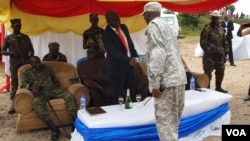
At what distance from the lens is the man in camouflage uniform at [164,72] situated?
321 cm

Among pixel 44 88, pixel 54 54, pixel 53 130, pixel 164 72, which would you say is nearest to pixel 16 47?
pixel 54 54

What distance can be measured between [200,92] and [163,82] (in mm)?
2217

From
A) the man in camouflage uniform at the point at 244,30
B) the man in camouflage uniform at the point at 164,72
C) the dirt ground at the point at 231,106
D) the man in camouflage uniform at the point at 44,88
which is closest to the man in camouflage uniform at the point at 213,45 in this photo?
the dirt ground at the point at 231,106

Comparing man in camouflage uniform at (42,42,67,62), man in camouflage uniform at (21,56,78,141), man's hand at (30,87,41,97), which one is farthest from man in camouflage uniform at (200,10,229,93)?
man's hand at (30,87,41,97)

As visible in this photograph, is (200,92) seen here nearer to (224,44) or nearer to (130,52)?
(130,52)

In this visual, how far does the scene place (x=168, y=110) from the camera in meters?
3.40

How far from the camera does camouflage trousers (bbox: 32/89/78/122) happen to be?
489 cm

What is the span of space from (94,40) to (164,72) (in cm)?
362

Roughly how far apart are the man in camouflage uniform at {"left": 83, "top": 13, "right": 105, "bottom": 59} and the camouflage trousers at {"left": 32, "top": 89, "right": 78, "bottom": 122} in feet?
5.03

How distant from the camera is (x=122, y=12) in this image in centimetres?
768

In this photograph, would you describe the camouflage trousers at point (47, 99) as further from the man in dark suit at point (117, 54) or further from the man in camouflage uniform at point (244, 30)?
the man in camouflage uniform at point (244, 30)

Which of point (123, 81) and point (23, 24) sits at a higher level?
point (23, 24)

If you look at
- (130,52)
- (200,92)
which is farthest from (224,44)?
(130,52)

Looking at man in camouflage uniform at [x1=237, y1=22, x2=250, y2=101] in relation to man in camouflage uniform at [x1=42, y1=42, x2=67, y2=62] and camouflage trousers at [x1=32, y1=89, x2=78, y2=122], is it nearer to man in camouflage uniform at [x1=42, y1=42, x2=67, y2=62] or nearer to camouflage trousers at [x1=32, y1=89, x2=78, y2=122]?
camouflage trousers at [x1=32, y1=89, x2=78, y2=122]
